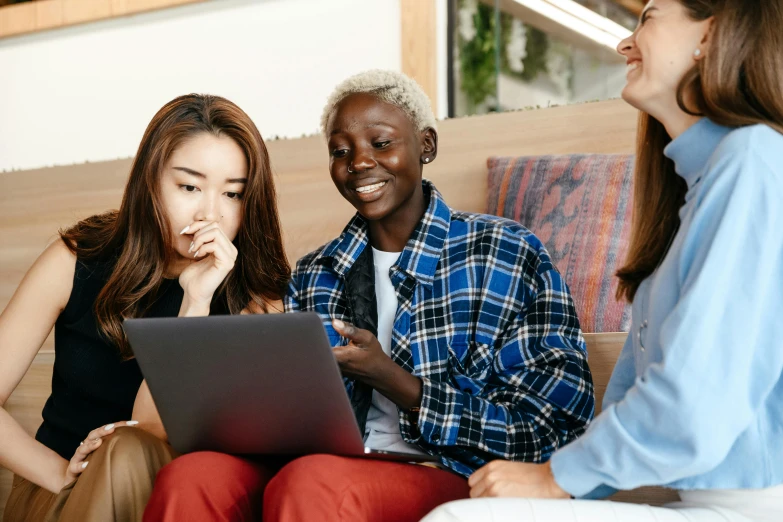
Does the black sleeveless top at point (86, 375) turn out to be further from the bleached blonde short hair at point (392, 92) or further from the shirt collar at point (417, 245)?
the bleached blonde short hair at point (392, 92)

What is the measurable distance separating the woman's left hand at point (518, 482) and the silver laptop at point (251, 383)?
0.17 metres

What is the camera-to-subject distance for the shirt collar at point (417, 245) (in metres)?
1.36

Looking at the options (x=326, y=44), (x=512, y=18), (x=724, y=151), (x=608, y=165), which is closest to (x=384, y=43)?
(x=326, y=44)

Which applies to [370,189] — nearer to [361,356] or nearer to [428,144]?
[428,144]

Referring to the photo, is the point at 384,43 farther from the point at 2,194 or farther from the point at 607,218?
the point at 2,194

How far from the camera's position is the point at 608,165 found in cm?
179

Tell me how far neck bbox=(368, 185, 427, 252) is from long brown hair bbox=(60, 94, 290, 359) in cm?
21

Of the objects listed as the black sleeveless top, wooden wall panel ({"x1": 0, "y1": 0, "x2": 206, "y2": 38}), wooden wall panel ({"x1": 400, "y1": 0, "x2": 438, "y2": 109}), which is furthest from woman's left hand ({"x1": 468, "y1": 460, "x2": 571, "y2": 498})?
wooden wall panel ({"x1": 0, "y1": 0, "x2": 206, "y2": 38})

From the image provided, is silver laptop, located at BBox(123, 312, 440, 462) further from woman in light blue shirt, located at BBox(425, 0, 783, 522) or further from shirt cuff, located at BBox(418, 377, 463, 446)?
woman in light blue shirt, located at BBox(425, 0, 783, 522)

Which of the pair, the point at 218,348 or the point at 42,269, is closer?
the point at 218,348

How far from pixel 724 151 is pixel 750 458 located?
31 cm

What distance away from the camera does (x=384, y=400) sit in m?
1.35

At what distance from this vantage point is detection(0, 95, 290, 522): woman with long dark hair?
4.90 ft

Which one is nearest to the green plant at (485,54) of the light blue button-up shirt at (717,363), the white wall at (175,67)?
the white wall at (175,67)
